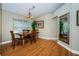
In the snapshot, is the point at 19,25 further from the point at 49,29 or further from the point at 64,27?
the point at 49,29

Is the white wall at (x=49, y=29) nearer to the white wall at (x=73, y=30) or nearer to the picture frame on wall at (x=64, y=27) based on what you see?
the picture frame on wall at (x=64, y=27)

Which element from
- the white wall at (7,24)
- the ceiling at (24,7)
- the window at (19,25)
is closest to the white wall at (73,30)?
the ceiling at (24,7)

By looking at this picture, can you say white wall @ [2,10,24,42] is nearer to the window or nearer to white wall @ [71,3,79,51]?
the window

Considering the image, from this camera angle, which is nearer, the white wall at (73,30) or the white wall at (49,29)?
the white wall at (73,30)

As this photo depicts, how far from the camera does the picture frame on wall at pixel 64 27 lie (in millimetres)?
4311

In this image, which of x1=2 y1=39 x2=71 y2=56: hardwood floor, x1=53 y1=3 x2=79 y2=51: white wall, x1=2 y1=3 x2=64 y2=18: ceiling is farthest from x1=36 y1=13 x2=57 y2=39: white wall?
x1=53 y1=3 x2=79 y2=51: white wall

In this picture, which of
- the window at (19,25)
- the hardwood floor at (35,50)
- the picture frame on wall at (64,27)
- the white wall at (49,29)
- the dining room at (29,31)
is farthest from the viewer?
the white wall at (49,29)

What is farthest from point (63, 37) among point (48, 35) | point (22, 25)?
point (22, 25)

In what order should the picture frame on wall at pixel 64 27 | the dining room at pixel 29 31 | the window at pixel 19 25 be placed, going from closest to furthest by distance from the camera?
1. the dining room at pixel 29 31
2. the window at pixel 19 25
3. the picture frame on wall at pixel 64 27

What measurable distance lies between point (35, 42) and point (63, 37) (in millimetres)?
1362

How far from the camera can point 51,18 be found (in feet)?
19.3

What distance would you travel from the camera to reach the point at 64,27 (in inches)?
178

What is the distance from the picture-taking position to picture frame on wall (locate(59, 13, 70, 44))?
4.31 m

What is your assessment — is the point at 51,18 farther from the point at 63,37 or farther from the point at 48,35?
the point at 63,37
